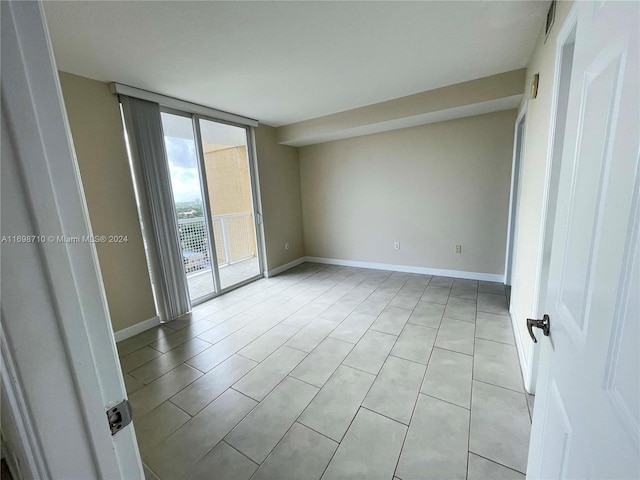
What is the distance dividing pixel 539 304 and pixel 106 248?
3642mm

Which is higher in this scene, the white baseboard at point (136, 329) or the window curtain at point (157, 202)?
the window curtain at point (157, 202)

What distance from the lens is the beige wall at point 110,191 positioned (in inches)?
92.3

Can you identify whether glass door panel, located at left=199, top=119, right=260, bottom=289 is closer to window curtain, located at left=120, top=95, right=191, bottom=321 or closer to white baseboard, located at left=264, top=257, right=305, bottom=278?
white baseboard, located at left=264, top=257, right=305, bottom=278

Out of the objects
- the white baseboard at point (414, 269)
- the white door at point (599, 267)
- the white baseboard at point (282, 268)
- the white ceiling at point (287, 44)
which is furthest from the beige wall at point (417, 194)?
the white door at point (599, 267)

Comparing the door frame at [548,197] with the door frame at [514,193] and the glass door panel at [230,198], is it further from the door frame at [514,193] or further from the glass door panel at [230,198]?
the glass door panel at [230,198]

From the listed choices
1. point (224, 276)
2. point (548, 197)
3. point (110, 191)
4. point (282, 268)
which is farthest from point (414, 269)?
point (110, 191)

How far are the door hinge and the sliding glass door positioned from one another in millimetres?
2862

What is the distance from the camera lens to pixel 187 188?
328cm

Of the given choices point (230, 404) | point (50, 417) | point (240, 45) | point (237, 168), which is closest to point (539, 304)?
point (230, 404)

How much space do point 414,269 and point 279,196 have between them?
8.56 ft

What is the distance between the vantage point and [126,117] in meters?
2.61

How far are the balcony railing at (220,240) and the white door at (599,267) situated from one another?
11.1 ft

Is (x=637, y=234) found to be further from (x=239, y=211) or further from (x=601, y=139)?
(x=239, y=211)

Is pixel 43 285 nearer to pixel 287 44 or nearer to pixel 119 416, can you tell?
pixel 119 416
